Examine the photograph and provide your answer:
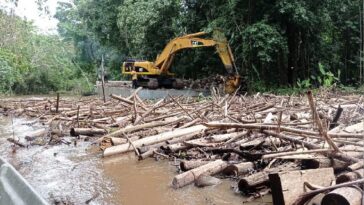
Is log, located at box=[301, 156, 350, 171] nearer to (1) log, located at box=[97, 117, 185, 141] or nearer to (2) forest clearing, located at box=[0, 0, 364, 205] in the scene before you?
(2) forest clearing, located at box=[0, 0, 364, 205]

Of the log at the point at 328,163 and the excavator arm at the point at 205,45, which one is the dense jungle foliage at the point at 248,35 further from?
the log at the point at 328,163

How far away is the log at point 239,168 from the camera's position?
5004mm

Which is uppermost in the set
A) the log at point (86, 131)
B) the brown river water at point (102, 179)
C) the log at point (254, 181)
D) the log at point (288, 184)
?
the log at point (288, 184)

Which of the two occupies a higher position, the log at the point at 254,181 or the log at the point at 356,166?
the log at the point at 356,166

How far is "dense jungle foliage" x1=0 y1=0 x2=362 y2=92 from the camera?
1788 centimetres

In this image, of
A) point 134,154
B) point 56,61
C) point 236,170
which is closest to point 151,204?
point 236,170

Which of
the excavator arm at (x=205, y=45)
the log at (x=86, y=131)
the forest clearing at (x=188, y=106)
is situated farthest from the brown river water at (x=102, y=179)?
the excavator arm at (x=205, y=45)

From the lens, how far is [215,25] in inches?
768

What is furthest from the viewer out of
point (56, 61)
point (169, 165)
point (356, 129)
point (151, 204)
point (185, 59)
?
point (56, 61)

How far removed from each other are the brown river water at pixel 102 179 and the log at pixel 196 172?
0.08 metres

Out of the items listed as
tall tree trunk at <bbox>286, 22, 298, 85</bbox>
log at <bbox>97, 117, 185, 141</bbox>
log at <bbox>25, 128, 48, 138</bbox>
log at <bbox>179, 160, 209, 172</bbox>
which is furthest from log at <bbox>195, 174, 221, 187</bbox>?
tall tree trunk at <bbox>286, 22, 298, 85</bbox>

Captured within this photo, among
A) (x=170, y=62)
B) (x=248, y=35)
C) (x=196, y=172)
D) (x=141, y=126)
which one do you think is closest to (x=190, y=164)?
(x=196, y=172)

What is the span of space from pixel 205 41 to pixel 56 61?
64.1 feet

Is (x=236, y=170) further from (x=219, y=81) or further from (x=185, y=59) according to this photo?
(x=185, y=59)
